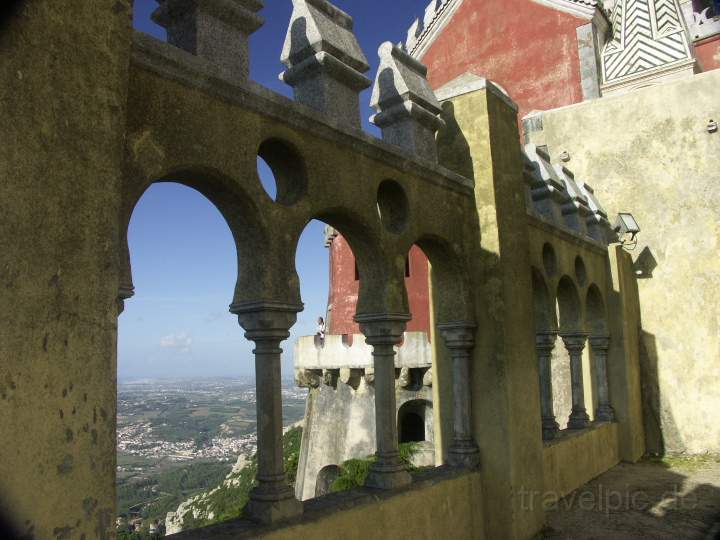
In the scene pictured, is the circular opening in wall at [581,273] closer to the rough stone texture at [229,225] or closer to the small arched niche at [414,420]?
the rough stone texture at [229,225]

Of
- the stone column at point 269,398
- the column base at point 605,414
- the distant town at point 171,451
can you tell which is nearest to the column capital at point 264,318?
the stone column at point 269,398

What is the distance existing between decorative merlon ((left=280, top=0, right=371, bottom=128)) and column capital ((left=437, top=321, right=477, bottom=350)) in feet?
6.71

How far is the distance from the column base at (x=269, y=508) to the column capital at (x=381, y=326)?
4.87ft

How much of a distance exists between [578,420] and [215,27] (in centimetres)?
697

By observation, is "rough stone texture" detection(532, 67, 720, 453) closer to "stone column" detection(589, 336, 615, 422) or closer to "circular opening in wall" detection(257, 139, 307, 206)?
"stone column" detection(589, 336, 615, 422)

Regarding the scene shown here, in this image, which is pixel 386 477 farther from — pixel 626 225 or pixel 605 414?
pixel 626 225

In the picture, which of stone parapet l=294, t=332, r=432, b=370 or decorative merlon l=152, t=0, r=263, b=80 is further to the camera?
stone parapet l=294, t=332, r=432, b=370

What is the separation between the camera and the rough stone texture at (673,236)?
32.1ft

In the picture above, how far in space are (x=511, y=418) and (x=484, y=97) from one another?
296cm

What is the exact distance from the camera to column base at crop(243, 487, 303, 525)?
370cm

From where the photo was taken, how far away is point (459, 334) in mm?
5754

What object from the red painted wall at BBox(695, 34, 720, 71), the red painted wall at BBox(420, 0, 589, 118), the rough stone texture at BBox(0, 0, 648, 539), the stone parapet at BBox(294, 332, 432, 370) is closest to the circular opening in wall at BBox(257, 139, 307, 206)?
the rough stone texture at BBox(0, 0, 648, 539)

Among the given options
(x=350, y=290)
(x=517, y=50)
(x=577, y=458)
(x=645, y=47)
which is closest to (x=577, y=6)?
(x=517, y=50)
